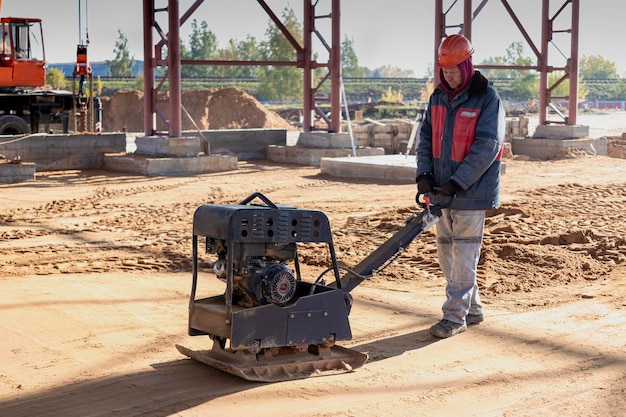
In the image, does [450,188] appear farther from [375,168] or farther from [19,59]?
[19,59]

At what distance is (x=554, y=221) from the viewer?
41.1ft

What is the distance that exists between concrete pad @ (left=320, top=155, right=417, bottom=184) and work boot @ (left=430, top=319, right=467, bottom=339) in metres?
11.2

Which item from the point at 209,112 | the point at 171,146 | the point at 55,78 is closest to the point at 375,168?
the point at 171,146

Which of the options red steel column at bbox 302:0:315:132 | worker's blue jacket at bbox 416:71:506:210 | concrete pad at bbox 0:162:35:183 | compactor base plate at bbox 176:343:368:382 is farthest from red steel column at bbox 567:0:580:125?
compactor base plate at bbox 176:343:368:382

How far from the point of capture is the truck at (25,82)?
2558 cm

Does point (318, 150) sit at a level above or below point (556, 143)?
below

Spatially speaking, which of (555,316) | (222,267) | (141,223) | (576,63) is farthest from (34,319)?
(576,63)

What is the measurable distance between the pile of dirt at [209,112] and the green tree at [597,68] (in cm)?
6826

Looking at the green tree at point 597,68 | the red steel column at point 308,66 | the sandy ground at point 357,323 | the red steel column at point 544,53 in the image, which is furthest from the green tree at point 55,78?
the green tree at point 597,68

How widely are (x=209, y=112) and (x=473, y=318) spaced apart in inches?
1444

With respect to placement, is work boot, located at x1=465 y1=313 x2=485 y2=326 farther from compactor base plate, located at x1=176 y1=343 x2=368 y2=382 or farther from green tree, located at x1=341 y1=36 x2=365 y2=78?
green tree, located at x1=341 y1=36 x2=365 y2=78

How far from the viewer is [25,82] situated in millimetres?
26062

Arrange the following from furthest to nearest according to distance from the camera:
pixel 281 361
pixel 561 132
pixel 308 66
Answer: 1. pixel 561 132
2. pixel 308 66
3. pixel 281 361

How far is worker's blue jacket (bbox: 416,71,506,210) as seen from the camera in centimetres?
679
